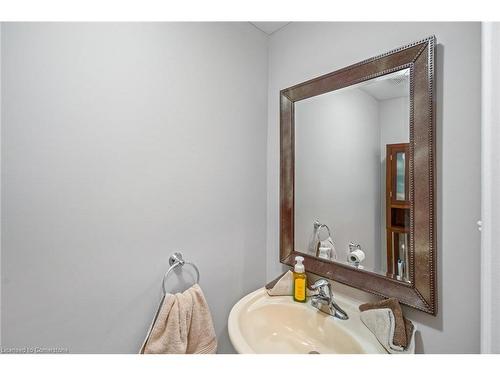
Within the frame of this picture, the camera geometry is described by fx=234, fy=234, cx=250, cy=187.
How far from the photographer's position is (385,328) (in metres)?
0.77

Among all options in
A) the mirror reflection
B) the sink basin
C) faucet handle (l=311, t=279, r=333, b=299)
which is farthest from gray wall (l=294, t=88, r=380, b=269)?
the sink basin

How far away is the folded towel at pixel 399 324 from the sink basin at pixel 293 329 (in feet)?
0.23

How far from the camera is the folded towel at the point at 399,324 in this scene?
74 centimetres

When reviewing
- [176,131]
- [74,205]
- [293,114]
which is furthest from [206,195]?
[293,114]

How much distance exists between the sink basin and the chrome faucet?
2 centimetres

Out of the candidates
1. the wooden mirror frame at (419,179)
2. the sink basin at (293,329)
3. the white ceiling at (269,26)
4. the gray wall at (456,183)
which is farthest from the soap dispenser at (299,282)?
the white ceiling at (269,26)

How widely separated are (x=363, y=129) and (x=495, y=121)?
0.54 meters

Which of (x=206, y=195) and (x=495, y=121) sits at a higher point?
(x=495, y=121)

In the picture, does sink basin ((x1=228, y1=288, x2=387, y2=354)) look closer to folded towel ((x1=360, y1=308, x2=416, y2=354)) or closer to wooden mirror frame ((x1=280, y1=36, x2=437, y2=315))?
folded towel ((x1=360, y1=308, x2=416, y2=354))

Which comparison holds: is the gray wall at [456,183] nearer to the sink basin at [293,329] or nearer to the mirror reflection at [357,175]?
the mirror reflection at [357,175]

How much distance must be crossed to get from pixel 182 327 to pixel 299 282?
0.52m
